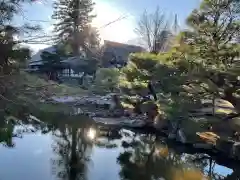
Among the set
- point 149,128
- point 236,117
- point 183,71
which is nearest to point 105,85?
point 149,128

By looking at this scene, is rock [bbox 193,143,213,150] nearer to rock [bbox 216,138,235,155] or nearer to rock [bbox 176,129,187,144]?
rock [bbox 216,138,235,155]

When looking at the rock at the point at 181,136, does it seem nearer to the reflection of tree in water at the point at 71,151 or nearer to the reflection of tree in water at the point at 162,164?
the reflection of tree in water at the point at 162,164

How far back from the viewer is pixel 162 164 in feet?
18.5

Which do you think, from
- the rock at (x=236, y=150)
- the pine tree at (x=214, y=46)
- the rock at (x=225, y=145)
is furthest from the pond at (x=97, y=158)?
the pine tree at (x=214, y=46)

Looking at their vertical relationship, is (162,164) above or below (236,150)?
below

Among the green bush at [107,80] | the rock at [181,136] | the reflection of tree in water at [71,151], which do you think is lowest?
the reflection of tree in water at [71,151]

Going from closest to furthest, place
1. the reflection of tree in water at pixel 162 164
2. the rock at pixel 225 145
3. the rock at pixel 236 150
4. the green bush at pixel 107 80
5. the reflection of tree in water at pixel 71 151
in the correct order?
1. the reflection of tree in water at pixel 71 151
2. the reflection of tree in water at pixel 162 164
3. the rock at pixel 236 150
4. the rock at pixel 225 145
5. the green bush at pixel 107 80

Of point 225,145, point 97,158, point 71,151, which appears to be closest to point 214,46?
point 225,145

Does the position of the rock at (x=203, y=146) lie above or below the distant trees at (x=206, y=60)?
below

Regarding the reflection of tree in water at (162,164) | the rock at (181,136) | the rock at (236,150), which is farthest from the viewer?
the rock at (181,136)

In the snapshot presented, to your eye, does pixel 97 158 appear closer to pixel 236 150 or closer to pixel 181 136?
pixel 181 136

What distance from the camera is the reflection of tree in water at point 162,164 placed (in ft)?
16.6

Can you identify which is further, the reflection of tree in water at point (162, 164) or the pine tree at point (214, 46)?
the pine tree at point (214, 46)

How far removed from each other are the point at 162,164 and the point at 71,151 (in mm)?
1937
